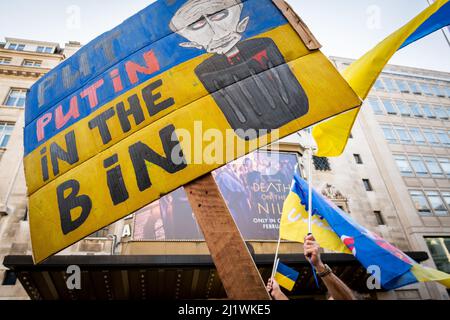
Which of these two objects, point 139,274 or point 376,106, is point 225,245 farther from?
point 376,106

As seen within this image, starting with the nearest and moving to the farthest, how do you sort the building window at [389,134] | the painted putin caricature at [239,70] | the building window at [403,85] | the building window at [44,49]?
the painted putin caricature at [239,70]
the building window at [389,134]
the building window at [44,49]
the building window at [403,85]

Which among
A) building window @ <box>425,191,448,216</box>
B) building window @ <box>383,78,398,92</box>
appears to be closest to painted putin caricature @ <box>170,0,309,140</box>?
building window @ <box>425,191,448,216</box>

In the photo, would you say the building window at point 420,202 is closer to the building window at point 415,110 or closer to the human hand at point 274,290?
the building window at point 415,110

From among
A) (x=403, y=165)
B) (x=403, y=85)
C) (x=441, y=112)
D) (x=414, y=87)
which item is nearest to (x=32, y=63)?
(x=403, y=165)

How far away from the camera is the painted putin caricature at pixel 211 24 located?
3414mm

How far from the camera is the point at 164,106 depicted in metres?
3.12

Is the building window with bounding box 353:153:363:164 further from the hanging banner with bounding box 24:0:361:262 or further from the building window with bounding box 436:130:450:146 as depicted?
the hanging banner with bounding box 24:0:361:262

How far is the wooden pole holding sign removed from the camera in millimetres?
2014

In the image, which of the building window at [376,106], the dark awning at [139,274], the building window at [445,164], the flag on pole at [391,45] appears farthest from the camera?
the building window at [376,106]

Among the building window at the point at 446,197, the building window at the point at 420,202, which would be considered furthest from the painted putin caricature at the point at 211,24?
the building window at the point at 446,197

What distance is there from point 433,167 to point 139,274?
75.1ft

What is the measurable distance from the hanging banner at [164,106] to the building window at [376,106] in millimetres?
22711

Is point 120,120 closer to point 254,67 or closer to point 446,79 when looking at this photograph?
point 254,67

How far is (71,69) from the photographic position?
4.07 m
